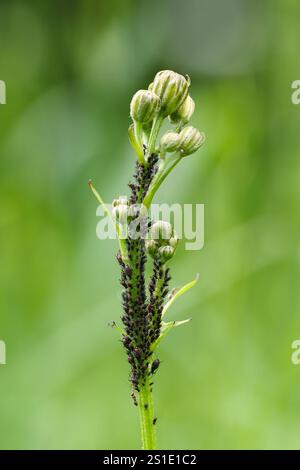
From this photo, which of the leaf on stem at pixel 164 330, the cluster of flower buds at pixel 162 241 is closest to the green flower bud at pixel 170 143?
the cluster of flower buds at pixel 162 241

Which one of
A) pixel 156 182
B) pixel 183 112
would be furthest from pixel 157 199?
pixel 156 182

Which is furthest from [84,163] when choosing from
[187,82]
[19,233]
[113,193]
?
[187,82]

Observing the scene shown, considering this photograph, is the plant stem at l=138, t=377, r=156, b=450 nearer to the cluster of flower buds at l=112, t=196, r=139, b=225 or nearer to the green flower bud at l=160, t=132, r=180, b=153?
the cluster of flower buds at l=112, t=196, r=139, b=225

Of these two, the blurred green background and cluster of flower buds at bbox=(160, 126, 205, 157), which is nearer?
cluster of flower buds at bbox=(160, 126, 205, 157)

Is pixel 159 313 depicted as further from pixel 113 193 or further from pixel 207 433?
pixel 113 193

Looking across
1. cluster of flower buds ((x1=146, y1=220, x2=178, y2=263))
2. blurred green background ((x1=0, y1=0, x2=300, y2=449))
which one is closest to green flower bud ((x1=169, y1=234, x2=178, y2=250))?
cluster of flower buds ((x1=146, y1=220, x2=178, y2=263))

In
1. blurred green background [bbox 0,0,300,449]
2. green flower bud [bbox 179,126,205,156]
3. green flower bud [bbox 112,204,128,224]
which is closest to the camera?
green flower bud [bbox 112,204,128,224]
